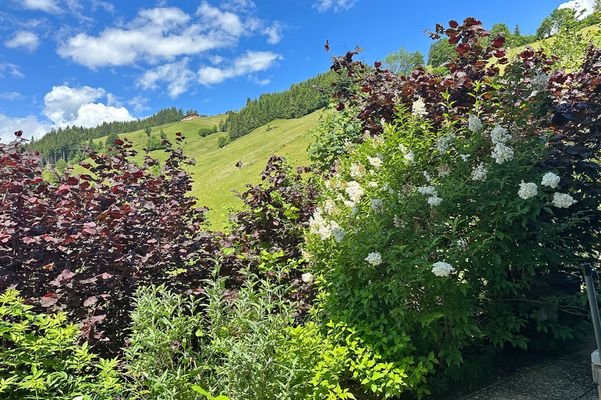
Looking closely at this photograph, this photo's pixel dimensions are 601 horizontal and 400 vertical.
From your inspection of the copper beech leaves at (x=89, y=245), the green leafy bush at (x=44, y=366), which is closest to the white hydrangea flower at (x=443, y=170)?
the copper beech leaves at (x=89, y=245)

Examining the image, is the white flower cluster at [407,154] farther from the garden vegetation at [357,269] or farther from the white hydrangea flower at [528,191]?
the white hydrangea flower at [528,191]

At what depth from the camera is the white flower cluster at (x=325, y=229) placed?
282 cm

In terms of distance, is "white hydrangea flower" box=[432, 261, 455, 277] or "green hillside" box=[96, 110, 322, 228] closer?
"white hydrangea flower" box=[432, 261, 455, 277]

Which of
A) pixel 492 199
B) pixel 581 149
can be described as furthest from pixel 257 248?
pixel 581 149

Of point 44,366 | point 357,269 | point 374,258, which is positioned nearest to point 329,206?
point 357,269

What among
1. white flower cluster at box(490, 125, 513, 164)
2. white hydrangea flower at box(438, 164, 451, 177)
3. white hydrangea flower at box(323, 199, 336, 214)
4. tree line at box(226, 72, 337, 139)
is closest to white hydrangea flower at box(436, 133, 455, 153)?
white hydrangea flower at box(438, 164, 451, 177)

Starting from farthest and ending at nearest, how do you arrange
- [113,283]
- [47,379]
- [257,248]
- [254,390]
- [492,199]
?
[257,248], [113,283], [492,199], [254,390], [47,379]

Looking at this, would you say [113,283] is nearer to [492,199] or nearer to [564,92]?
[492,199]

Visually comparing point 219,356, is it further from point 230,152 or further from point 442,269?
point 230,152

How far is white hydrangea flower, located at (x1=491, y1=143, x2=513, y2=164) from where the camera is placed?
2.52 meters

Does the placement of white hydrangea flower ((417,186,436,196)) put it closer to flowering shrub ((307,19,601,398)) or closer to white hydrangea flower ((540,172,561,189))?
flowering shrub ((307,19,601,398))

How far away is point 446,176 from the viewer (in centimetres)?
286

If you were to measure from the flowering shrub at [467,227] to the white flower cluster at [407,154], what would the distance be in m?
0.01

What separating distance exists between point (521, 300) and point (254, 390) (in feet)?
6.80
